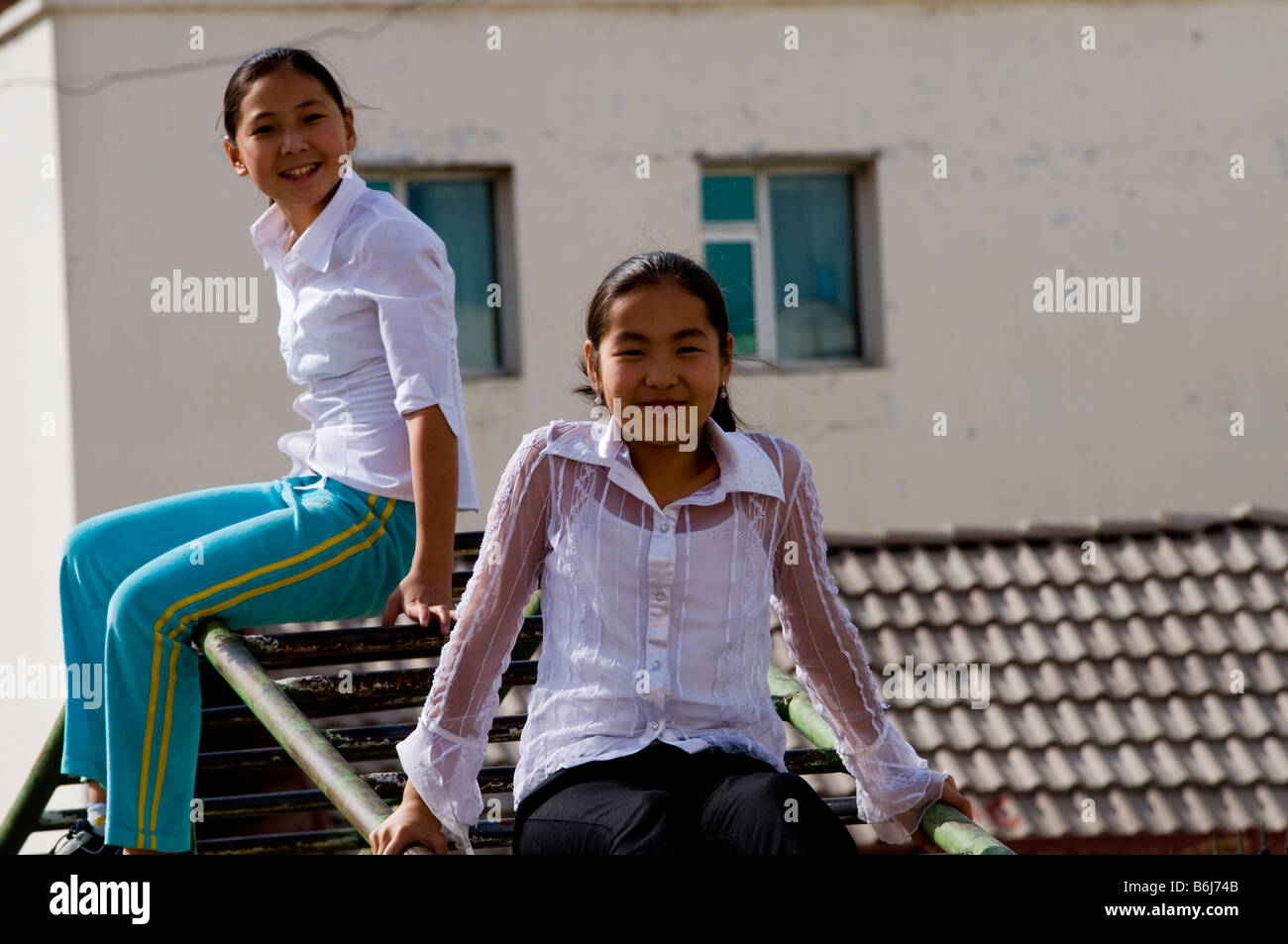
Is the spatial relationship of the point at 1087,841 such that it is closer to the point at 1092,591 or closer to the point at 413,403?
the point at 1092,591

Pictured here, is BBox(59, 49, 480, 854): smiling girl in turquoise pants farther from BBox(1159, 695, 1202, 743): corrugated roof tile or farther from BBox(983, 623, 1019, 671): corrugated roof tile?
BBox(1159, 695, 1202, 743): corrugated roof tile

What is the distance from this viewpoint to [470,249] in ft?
33.0

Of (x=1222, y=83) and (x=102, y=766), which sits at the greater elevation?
(x=1222, y=83)

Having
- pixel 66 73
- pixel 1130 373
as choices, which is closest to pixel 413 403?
pixel 66 73

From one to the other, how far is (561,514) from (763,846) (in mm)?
588

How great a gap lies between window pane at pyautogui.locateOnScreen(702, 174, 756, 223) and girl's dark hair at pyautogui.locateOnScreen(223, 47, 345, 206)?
6.89m

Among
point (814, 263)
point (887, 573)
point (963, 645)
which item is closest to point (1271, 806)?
point (963, 645)

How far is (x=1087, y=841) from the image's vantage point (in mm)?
8305

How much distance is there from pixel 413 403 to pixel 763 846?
4.24 ft

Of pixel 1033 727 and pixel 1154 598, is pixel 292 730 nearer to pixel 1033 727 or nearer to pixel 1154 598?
pixel 1033 727
